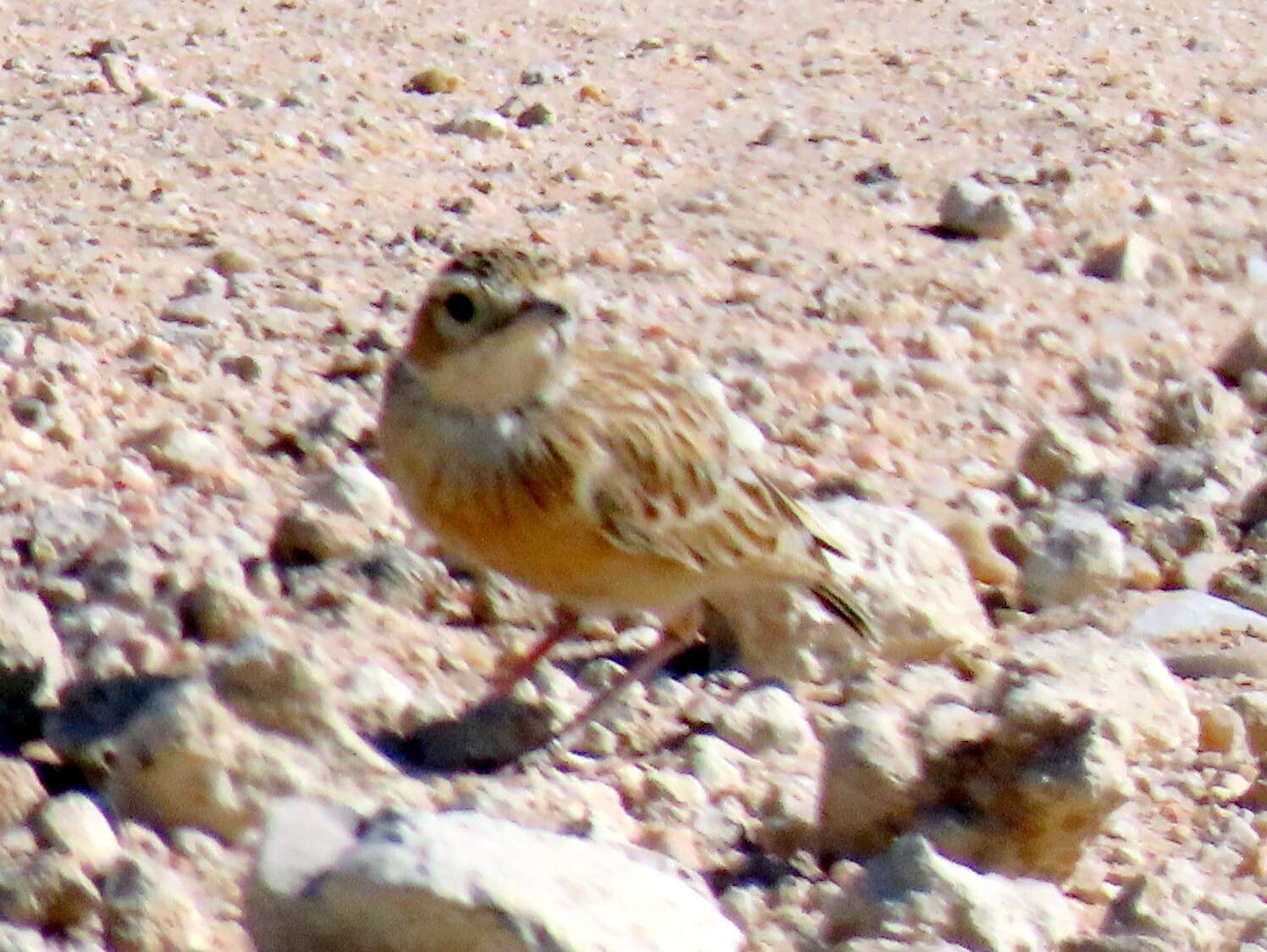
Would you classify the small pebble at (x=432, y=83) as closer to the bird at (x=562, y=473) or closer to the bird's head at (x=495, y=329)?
the bird at (x=562, y=473)

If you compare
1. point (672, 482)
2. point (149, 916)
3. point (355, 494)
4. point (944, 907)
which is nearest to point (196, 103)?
point (355, 494)

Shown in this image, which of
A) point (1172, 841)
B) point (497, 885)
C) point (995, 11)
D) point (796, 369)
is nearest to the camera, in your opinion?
point (497, 885)

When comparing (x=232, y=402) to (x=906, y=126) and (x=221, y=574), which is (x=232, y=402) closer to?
(x=221, y=574)

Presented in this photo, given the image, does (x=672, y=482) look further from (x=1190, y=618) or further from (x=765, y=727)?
(x=1190, y=618)

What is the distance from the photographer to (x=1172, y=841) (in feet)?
12.9

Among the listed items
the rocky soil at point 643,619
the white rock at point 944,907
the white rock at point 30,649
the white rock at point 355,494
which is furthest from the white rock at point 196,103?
the white rock at point 944,907

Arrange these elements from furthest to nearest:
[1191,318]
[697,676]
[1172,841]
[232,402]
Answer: [1191,318] < [232,402] < [697,676] < [1172,841]

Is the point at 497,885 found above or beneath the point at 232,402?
above

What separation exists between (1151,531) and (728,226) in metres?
2.02

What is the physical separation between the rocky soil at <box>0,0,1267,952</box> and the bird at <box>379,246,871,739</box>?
18cm

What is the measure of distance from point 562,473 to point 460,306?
0.38 metres

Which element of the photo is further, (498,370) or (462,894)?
(498,370)

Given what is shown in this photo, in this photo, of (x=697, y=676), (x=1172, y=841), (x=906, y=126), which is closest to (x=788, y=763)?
(x=697, y=676)

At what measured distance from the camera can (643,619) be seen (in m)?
4.50
